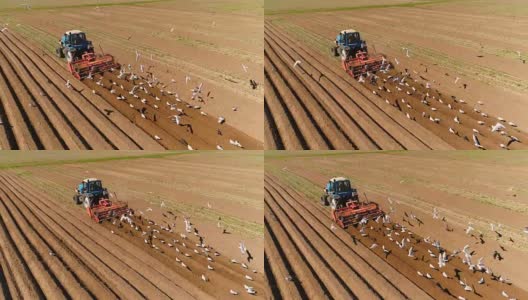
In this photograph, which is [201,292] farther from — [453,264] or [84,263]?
[453,264]

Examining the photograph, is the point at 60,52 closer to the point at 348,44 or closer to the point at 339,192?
the point at 348,44

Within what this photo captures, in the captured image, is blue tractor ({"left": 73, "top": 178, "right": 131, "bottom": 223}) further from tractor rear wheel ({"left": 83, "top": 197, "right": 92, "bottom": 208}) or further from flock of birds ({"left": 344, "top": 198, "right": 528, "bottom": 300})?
flock of birds ({"left": 344, "top": 198, "right": 528, "bottom": 300})

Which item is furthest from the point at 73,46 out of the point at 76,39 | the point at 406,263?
the point at 406,263

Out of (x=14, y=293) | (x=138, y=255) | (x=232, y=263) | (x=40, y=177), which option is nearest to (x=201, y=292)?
(x=232, y=263)

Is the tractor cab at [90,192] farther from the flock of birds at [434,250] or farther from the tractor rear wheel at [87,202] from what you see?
the flock of birds at [434,250]

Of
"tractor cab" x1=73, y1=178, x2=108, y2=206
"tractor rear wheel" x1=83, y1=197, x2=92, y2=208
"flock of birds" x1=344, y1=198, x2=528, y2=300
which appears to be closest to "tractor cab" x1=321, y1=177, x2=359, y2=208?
"flock of birds" x1=344, y1=198, x2=528, y2=300

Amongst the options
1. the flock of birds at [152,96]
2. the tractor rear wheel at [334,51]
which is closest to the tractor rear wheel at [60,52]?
the flock of birds at [152,96]
